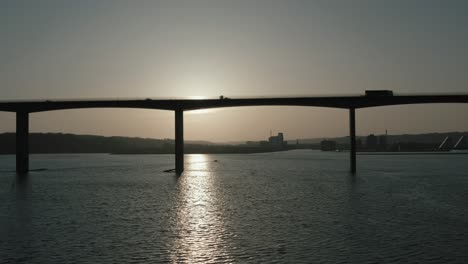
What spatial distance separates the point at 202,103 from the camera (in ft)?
A: 267

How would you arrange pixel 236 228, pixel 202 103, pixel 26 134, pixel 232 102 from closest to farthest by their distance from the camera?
pixel 236 228 < pixel 232 102 < pixel 202 103 < pixel 26 134

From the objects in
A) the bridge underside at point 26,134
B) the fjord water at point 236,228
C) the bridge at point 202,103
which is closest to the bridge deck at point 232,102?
the bridge at point 202,103

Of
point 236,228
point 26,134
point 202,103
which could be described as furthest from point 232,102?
point 236,228

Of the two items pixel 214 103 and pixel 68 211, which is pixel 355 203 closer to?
pixel 68 211

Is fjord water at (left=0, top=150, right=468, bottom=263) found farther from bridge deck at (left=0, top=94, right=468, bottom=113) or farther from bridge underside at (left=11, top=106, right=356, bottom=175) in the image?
bridge underside at (left=11, top=106, right=356, bottom=175)

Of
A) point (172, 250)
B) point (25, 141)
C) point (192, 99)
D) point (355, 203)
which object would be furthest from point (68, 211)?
point (25, 141)

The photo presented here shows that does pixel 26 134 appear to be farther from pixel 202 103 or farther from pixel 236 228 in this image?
pixel 236 228

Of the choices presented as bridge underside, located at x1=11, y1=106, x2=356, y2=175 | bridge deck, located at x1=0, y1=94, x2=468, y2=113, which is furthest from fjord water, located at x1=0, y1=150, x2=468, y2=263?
bridge underside, located at x1=11, y1=106, x2=356, y2=175

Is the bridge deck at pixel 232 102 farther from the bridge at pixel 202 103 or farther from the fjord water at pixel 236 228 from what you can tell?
the fjord water at pixel 236 228

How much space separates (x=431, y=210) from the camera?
37969 mm

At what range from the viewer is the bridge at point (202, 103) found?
253 feet

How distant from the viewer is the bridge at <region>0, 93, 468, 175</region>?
7719 centimetres

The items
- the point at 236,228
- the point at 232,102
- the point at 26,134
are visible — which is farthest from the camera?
the point at 26,134

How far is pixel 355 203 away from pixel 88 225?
950 inches
